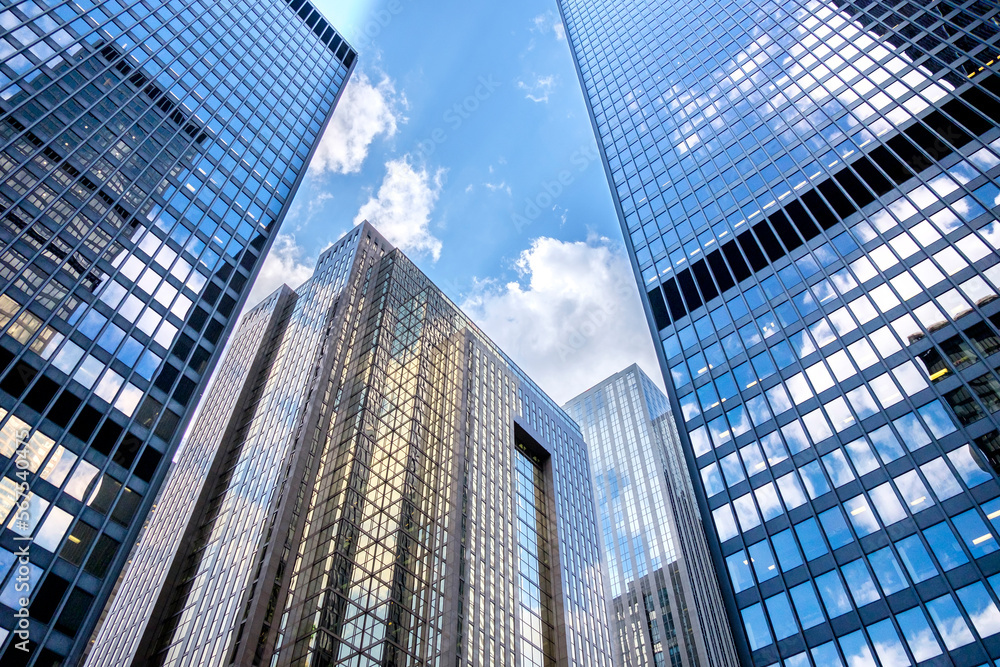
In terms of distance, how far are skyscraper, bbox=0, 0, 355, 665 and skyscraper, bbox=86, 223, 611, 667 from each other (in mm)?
28127

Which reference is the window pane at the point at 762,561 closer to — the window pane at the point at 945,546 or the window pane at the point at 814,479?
the window pane at the point at 814,479

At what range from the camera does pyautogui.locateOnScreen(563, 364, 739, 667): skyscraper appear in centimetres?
11756

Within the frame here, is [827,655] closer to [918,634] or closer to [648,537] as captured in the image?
[918,634]

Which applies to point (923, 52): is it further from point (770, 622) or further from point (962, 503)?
point (770, 622)

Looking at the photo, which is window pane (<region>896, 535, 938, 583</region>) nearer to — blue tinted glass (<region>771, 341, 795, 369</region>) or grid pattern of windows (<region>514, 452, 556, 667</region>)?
blue tinted glass (<region>771, 341, 795, 369</region>)

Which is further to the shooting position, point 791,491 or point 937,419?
point 791,491

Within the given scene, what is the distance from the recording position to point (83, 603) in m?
31.8

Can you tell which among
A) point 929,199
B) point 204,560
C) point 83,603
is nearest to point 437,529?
point 204,560

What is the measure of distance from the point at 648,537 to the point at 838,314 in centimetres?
10066

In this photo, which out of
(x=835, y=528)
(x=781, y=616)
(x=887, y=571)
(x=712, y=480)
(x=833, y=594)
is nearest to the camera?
(x=887, y=571)

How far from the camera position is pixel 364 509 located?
2916 inches

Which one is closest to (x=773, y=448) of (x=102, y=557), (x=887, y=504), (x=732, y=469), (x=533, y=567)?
(x=732, y=469)

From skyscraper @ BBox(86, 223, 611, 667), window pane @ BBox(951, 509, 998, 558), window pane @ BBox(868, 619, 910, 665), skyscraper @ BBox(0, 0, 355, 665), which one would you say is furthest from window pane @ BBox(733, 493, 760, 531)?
skyscraper @ BBox(86, 223, 611, 667)

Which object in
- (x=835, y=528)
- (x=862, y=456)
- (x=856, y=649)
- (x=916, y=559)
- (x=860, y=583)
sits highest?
(x=862, y=456)
